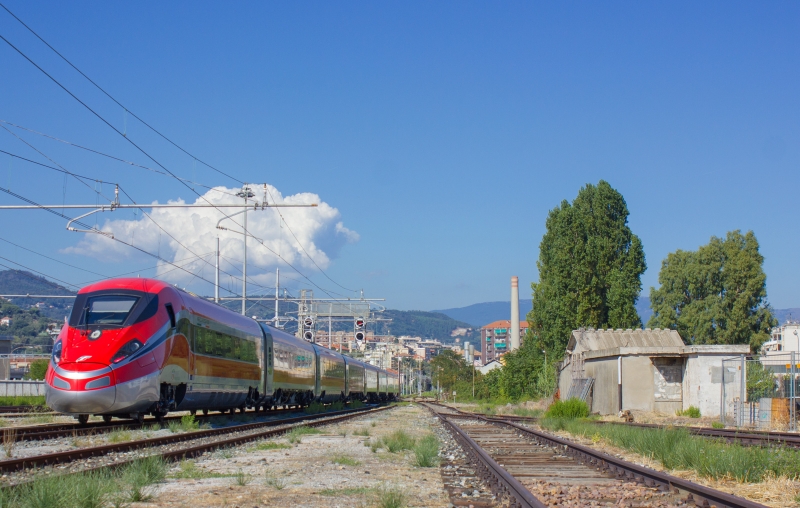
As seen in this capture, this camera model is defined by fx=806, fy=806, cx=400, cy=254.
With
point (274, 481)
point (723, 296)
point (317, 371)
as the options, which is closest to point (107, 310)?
point (274, 481)

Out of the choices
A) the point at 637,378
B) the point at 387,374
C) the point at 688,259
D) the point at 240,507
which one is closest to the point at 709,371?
the point at 637,378

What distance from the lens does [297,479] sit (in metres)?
10.6

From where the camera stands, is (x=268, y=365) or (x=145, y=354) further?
(x=268, y=365)

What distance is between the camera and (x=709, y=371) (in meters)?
29.8

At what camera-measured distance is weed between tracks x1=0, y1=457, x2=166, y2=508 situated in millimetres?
7102

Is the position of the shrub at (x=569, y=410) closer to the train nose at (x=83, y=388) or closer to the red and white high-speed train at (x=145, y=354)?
the red and white high-speed train at (x=145, y=354)

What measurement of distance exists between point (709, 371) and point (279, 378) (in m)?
16.4

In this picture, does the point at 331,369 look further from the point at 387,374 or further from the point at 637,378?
the point at 387,374

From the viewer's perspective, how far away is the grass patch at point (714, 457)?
10.1 m

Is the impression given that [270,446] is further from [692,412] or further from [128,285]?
[692,412]

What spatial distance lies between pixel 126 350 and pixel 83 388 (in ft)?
3.56

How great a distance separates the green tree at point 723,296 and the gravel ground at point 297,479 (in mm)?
53733

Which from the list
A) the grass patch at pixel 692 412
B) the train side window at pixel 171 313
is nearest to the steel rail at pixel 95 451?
the train side window at pixel 171 313

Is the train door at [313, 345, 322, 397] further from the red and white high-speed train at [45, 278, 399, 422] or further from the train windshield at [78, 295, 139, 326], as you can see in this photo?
the train windshield at [78, 295, 139, 326]
